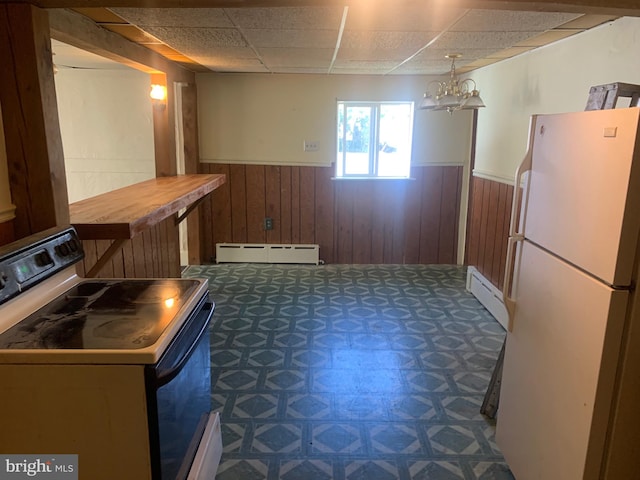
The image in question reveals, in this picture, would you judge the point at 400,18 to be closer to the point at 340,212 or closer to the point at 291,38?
the point at 291,38

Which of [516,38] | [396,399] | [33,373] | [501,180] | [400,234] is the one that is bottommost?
[396,399]

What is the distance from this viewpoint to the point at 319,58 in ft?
13.0

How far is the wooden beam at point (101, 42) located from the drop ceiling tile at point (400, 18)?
1.39 m

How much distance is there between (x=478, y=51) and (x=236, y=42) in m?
1.77

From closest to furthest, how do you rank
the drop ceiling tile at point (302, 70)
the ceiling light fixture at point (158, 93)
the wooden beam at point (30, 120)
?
1. the wooden beam at point (30, 120)
2. the ceiling light fixture at point (158, 93)
3. the drop ceiling tile at point (302, 70)

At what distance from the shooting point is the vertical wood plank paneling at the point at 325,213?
5367mm

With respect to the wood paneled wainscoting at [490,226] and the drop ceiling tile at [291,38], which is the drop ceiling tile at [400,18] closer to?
→ the drop ceiling tile at [291,38]

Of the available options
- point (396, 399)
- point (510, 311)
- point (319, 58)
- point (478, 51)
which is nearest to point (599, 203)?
point (510, 311)

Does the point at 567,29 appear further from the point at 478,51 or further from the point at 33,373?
the point at 33,373

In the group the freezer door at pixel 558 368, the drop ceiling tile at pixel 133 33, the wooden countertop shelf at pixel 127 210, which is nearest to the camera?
the freezer door at pixel 558 368

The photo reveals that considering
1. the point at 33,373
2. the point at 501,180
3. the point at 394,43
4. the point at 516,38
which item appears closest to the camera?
the point at 33,373

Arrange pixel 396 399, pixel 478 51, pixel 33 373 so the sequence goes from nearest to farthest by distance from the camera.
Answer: pixel 33 373
pixel 396 399
pixel 478 51

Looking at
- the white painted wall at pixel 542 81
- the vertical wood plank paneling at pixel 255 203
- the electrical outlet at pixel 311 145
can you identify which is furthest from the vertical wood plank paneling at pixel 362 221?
the white painted wall at pixel 542 81

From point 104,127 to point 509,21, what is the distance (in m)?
3.79
